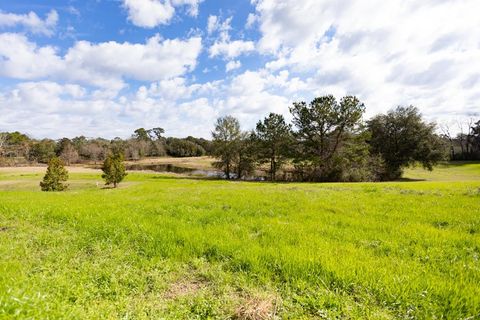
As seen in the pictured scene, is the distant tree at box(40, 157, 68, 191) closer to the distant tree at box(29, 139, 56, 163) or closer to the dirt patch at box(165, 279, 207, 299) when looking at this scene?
the dirt patch at box(165, 279, 207, 299)

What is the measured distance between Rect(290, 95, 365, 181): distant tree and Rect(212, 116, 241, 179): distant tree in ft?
39.5

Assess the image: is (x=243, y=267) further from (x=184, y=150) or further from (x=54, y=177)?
(x=184, y=150)

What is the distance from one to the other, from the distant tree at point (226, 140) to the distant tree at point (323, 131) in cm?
1205

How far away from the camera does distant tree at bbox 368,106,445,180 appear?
43375 millimetres

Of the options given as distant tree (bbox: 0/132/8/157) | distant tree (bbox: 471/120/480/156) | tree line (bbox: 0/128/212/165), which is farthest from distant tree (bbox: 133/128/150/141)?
distant tree (bbox: 471/120/480/156)

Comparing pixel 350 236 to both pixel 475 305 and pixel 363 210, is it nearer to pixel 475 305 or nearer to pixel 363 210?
pixel 475 305

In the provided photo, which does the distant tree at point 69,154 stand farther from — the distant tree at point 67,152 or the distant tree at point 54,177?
the distant tree at point 54,177

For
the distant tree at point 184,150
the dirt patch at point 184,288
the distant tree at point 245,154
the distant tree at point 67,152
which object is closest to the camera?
the dirt patch at point 184,288

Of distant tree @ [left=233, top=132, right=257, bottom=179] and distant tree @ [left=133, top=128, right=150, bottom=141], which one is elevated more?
distant tree @ [left=133, top=128, right=150, bottom=141]

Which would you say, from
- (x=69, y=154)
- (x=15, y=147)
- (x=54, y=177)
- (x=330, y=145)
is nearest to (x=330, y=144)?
(x=330, y=145)

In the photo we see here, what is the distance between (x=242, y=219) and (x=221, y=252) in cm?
280

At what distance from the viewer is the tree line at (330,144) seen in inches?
1499

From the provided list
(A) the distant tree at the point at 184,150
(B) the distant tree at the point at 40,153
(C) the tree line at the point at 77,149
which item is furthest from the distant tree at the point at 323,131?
(B) the distant tree at the point at 40,153

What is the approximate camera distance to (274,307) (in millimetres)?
3723
